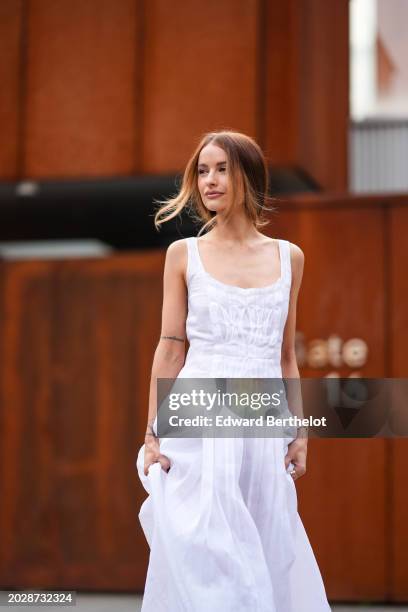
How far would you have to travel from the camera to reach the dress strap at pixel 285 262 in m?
3.50

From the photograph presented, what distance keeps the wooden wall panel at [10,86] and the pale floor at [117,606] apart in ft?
9.62

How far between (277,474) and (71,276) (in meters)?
4.12

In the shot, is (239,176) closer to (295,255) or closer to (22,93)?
(295,255)

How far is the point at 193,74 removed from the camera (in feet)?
23.5

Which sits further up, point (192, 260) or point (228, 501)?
point (192, 260)

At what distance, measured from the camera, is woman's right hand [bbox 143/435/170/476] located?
11.1ft

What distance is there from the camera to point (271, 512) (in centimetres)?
329

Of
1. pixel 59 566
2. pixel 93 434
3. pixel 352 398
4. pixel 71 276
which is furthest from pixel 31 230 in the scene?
pixel 352 398

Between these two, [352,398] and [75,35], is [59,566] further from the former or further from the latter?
[75,35]

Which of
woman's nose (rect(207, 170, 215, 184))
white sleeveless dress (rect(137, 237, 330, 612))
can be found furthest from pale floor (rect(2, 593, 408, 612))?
woman's nose (rect(207, 170, 215, 184))

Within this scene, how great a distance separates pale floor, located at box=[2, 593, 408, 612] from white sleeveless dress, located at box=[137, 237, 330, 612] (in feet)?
9.75

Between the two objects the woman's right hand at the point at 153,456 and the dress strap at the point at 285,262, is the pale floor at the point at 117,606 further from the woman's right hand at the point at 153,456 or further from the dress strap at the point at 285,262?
the dress strap at the point at 285,262

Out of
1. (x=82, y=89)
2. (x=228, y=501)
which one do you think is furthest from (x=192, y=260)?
(x=82, y=89)

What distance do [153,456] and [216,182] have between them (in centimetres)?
92
